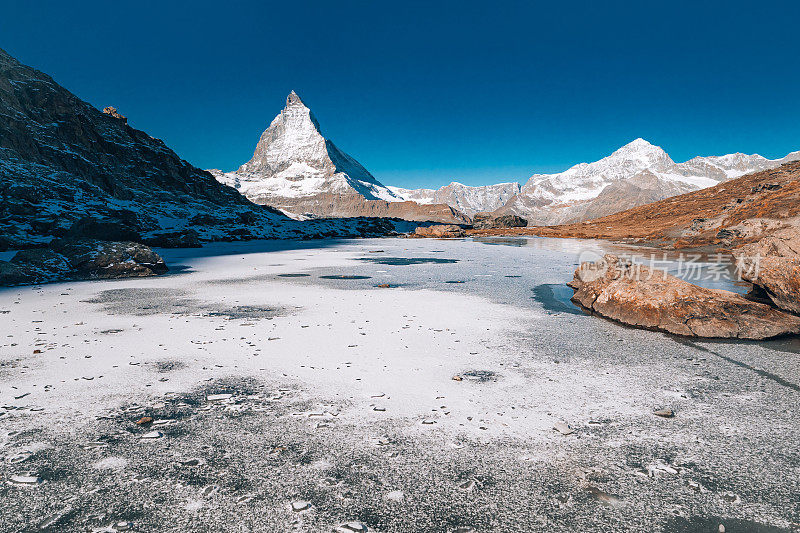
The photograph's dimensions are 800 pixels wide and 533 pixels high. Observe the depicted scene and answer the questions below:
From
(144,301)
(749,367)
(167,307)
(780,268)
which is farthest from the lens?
(144,301)

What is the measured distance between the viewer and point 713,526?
8.77ft

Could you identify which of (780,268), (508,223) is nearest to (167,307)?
(780,268)

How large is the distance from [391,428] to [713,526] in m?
2.71

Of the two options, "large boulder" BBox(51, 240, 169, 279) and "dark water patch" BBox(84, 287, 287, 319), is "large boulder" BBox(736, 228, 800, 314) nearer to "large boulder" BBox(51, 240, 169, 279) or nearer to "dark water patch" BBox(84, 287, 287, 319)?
"dark water patch" BBox(84, 287, 287, 319)

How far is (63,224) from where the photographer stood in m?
34.0

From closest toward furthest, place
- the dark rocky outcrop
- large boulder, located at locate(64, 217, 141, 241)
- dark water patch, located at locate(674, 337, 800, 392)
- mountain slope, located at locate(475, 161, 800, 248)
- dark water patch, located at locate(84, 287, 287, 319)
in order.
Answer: dark water patch, located at locate(674, 337, 800, 392) → dark water patch, located at locate(84, 287, 287, 319) → the dark rocky outcrop → large boulder, located at locate(64, 217, 141, 241) → mountain slope, located at locate(475, 161, 800, 248)

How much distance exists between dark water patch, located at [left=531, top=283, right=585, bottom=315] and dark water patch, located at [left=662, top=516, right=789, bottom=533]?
23.4 ft

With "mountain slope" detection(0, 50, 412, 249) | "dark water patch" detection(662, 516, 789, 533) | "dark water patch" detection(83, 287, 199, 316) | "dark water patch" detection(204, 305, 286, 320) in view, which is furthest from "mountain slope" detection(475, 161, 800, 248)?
"mountain slope" detection(0, 50, 412, 249)

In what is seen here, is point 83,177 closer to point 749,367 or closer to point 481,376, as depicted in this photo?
point 481,376

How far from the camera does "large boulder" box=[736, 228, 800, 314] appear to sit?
7891mm

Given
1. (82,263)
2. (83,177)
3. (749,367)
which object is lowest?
(749,367)

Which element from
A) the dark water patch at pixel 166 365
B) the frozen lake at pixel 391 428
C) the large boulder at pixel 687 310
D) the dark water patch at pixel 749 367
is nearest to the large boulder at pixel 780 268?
the large boulder at pixel 687 310

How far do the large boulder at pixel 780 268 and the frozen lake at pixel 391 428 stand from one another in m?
1.53

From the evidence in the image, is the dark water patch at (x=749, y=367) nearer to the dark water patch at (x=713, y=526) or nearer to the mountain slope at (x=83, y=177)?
the dark water patch at (x=713, y=526)
